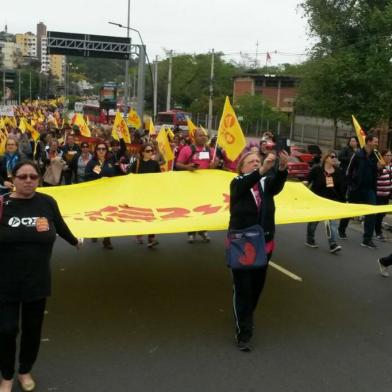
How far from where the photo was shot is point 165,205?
6785 millimetres

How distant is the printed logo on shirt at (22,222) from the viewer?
3928 mm

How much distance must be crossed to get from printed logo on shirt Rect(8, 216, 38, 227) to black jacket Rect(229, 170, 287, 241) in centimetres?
176

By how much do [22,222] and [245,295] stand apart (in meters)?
2.05

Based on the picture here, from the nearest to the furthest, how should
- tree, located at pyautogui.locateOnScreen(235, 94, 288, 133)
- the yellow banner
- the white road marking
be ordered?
1. the yellow banner
2. the white road marking
3. tree, located at pyautogui.locateOnScreen(235, 94, 288, 133)

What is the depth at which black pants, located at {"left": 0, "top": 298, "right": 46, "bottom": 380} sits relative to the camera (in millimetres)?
3984

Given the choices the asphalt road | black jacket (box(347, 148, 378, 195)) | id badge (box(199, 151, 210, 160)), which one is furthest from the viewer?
black jacket (box(347, 148, 378, 195))

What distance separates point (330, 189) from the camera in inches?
360

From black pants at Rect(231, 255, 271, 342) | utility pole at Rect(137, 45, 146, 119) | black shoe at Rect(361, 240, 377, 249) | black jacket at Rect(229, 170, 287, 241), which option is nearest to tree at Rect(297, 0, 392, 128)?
utility pole at Rect(137, 45, 146, 119)

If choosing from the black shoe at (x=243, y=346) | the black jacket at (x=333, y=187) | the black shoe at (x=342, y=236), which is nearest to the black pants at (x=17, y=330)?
the black shoe at (x=243, y=346)

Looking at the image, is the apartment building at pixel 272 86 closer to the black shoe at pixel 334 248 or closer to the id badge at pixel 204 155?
the black shoe at pixel 334 248

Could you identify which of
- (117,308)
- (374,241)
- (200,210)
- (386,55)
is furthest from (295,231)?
(386,55)

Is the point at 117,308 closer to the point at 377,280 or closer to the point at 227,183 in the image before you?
the point at 227,183

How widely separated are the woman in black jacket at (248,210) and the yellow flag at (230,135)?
313 cm

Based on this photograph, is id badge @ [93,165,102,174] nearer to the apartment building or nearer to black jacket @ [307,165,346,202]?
black jacket @ [307,165,346,202]
